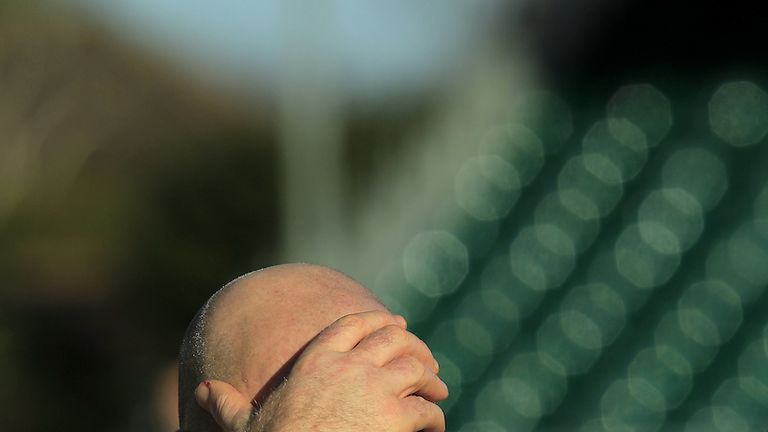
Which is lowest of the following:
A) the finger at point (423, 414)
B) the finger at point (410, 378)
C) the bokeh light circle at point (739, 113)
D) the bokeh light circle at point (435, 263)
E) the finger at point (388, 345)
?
the bokeh light circle at point (435, 263)

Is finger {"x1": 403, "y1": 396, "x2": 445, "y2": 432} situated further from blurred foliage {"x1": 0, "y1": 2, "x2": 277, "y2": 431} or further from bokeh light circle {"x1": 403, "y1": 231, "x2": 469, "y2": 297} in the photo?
blurred foliage {"x1": 0, "y1": 2, "x2": 277, "y2": 431}

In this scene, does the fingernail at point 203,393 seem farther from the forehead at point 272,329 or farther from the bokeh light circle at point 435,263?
the bokeh light circle at point 435,263

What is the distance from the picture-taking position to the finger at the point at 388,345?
955 mm

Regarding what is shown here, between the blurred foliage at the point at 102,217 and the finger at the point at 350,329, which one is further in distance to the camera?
the blurred foliage at the point at 102,217

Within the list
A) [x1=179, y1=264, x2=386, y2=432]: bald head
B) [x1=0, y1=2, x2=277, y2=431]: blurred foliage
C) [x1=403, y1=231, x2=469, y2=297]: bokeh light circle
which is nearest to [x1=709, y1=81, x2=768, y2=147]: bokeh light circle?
[x1=403, y1=231, x2=469, y2=297]: bokeh light circle

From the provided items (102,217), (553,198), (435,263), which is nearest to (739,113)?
(553,198)

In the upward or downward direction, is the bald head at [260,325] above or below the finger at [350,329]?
below

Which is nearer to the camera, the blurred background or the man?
the man

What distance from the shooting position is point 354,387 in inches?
36.9

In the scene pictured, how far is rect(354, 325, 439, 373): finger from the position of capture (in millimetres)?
955

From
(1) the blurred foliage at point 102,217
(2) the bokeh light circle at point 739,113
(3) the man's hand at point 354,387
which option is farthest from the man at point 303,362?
(1) the blurred foliage at point 102,217

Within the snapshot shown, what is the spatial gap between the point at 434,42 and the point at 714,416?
1507 mm

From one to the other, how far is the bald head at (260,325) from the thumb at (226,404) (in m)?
0.02

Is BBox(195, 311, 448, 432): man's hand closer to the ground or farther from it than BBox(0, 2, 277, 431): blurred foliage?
farther from it
